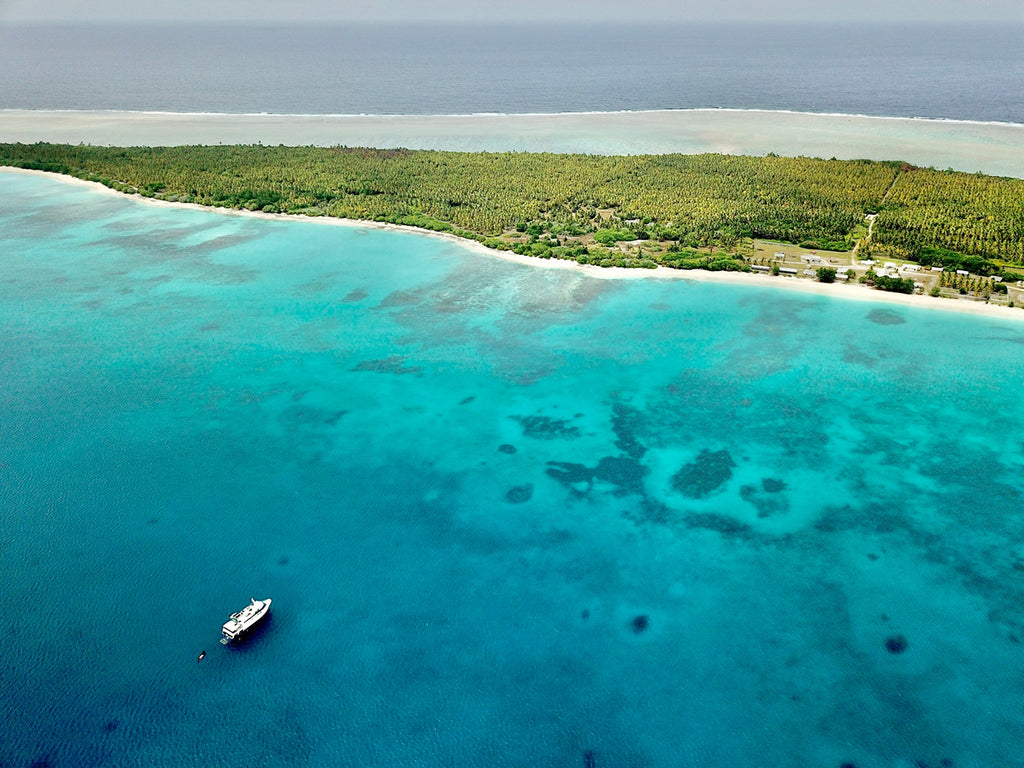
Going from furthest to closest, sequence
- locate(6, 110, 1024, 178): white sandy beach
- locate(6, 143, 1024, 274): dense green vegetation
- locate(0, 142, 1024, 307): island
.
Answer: locate(6, 110, 1024, 178): white sandy beach
locate(6, 143, 1024, 274): dense green vegetation
locate(0, 142, 1024, 307): island

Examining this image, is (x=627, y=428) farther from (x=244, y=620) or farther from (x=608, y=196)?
(x=608, y=196)

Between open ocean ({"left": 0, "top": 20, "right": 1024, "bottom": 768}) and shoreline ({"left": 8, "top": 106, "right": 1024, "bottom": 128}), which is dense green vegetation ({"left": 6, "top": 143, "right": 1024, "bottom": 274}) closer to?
open ocean ({"left": 0, "top": 20, "right": 1024, "bottom": 768})

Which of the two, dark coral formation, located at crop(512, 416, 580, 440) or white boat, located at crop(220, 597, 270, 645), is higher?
dark coral formation, located at crop(512, 416, 580, 440)

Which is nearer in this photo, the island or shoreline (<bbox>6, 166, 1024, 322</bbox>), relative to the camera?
shoreline (<bbox>6, 166, 1024, 322</bbox>)

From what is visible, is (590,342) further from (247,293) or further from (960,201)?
(960,201)

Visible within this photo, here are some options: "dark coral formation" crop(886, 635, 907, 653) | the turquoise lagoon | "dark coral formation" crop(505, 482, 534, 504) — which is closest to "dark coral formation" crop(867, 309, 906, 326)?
the turquoise lagoon

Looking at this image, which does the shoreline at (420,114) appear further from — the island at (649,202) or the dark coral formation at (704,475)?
the dark coral formation at (704,475)
